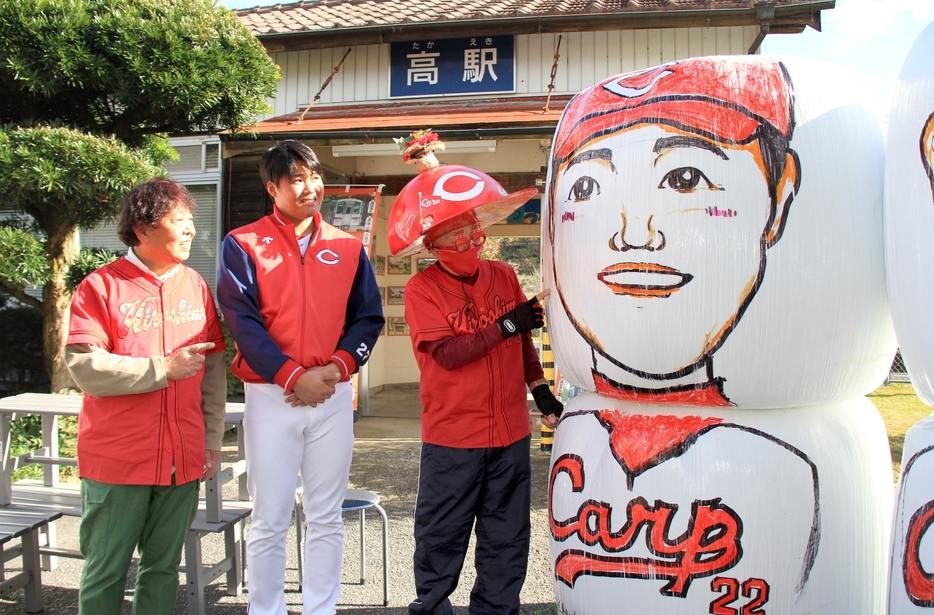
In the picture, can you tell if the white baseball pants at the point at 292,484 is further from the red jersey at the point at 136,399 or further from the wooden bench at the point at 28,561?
the wooden bench at the point at 28,561

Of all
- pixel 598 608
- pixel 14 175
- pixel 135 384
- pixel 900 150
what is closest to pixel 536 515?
pixel 598 608

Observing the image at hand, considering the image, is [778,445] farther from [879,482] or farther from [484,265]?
[484,265]

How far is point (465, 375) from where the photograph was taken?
249cm

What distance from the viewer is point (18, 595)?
10.8 feet

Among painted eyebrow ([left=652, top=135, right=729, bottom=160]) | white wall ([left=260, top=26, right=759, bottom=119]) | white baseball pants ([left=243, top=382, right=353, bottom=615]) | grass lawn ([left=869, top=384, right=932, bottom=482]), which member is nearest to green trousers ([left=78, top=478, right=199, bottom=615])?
white baseball pants ([left=243, top=382, right=353, bottom=615])

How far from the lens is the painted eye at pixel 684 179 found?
6.42ft

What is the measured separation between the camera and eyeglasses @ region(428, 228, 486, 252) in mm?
2482

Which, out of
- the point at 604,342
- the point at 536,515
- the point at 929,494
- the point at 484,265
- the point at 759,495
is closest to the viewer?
the point at 929,494

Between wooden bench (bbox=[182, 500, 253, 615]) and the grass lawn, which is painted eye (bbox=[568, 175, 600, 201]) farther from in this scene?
the grass lawn

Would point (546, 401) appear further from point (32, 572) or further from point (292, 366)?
point (32, 572)

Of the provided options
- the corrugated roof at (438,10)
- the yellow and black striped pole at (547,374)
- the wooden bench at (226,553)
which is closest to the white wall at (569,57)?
the corrugated roof at (438,10)

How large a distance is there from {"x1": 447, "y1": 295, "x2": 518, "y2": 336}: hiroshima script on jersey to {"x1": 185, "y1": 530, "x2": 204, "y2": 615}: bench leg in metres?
1.50

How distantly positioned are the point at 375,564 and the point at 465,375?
1.65 metres

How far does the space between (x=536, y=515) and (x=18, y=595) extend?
280 centimetres
